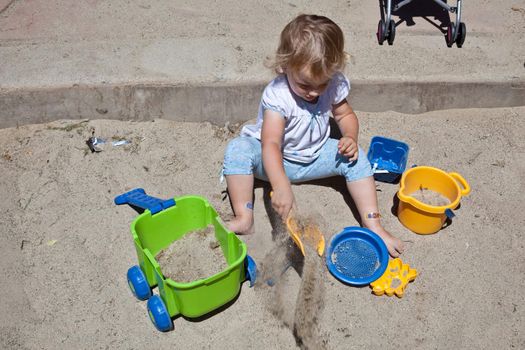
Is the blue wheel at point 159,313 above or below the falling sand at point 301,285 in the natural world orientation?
above

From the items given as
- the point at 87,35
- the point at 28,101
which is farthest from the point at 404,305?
the point at 87,35

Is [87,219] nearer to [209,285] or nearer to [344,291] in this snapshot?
[209,285]

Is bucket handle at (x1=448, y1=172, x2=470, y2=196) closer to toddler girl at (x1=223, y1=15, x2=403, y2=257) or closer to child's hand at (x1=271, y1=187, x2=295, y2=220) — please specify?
toddler girl at (x1=223, y1=15, x2=403, y2=257)

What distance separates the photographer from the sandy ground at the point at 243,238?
5.65ft

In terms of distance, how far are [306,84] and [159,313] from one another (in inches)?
33.8

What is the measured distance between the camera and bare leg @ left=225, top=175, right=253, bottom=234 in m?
2.00

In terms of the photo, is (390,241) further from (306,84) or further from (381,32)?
(381,32)

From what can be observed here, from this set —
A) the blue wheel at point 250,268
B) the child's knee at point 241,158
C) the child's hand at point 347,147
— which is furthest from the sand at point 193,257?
the child's hand at point 347,147

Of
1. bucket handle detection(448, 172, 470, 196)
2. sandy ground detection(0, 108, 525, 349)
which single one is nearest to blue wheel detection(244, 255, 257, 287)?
sandy ground detection(0, 108, 525, 349)

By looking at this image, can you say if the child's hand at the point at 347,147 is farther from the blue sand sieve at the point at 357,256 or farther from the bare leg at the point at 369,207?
the blue sand sieve at the point at 357,256

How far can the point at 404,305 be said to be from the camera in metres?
1.81

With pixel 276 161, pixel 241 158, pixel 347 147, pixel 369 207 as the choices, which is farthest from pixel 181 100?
pixel 369 207

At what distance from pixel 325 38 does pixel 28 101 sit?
1.31 metres

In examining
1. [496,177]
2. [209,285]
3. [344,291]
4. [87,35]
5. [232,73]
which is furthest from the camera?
[87,35]
